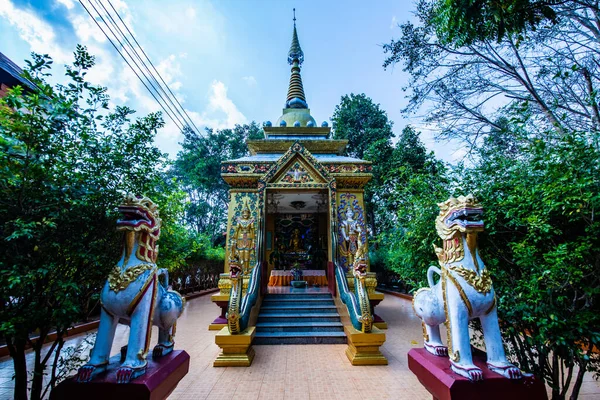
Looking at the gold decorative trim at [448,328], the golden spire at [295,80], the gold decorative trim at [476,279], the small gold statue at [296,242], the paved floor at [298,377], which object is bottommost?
the paved floor at [298,377]

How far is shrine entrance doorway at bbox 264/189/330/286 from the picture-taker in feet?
31.3

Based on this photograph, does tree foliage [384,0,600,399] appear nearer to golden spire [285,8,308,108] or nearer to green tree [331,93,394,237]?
golden spire [285,8,308,108]

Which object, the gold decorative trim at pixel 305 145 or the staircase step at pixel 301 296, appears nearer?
the staircase step at pixel 301 296

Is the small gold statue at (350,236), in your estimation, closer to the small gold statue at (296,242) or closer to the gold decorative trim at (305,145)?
the gold decorative trim at (305,145)

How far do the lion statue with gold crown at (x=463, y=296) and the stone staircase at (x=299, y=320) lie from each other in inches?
132

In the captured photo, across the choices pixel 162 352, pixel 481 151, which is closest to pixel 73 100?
pixel 162 352

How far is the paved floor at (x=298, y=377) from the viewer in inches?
Answer: 133

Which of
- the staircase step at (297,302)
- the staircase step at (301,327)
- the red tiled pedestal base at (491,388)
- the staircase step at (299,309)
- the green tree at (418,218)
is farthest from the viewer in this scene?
the staircase step at (297,302)

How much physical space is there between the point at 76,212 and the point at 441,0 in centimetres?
576

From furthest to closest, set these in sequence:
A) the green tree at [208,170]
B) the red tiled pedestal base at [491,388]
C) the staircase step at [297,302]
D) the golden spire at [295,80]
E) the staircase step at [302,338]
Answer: the green tree at [208,170], the golden spire at [295,80], the staircase step at [297,302], the staircase step at [302,338], the red tiled pedestal base at [491,388]

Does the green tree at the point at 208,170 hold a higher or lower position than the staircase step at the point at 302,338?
higher

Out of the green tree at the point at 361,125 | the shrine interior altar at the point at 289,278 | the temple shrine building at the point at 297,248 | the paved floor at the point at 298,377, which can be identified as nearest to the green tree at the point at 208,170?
the green tree at the point at 361,125

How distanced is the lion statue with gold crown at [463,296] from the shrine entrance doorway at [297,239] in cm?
695

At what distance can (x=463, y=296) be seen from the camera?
7.35 ft
